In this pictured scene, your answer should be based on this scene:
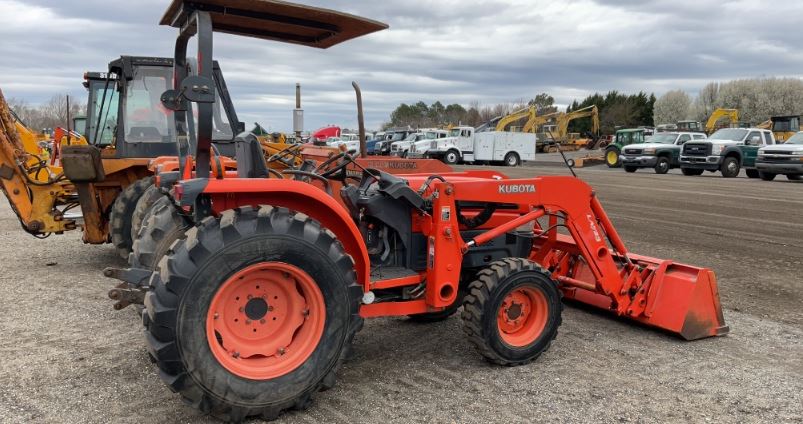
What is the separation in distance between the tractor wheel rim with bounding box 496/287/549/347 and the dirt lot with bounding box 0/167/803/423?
0.21m

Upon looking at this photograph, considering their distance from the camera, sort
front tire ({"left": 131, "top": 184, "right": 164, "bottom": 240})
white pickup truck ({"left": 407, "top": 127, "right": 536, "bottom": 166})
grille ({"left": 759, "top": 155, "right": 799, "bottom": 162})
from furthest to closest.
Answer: white pickup truck ({"left": 407, "top": 127, "right": 536, "bottom": 166}), grille ({"left": 759, "top": 155, "right": 799, "bottom": 162}), front tire ({"left": 131, "top": 184, "right": 164, "bottom": 240})

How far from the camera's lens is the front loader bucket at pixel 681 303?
4582mm

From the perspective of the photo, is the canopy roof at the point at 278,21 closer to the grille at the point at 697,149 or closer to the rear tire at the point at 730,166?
the grille at the point at 697,149

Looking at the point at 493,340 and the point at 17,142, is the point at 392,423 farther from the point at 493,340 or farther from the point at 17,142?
the point at 17,142

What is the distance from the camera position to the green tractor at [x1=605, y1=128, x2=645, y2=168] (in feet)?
98.6

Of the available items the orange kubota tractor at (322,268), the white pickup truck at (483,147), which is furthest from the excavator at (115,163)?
the white pickup truck at (483,147)

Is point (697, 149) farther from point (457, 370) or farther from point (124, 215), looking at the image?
point (457, 370)

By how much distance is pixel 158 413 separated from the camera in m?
3.27

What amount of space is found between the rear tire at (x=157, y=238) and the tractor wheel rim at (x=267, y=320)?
3.10 ft

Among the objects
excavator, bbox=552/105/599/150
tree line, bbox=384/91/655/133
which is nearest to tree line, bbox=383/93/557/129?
tree line, bbox=384/91/655/133

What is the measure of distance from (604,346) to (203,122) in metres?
3.24

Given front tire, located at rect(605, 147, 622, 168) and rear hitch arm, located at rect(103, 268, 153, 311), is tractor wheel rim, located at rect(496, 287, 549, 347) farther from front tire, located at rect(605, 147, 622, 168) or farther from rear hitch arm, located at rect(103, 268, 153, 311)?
front tire, located at rect(605, 147, 622, 168)

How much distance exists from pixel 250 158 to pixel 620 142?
3336 cm

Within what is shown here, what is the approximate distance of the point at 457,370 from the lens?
3.99 m
